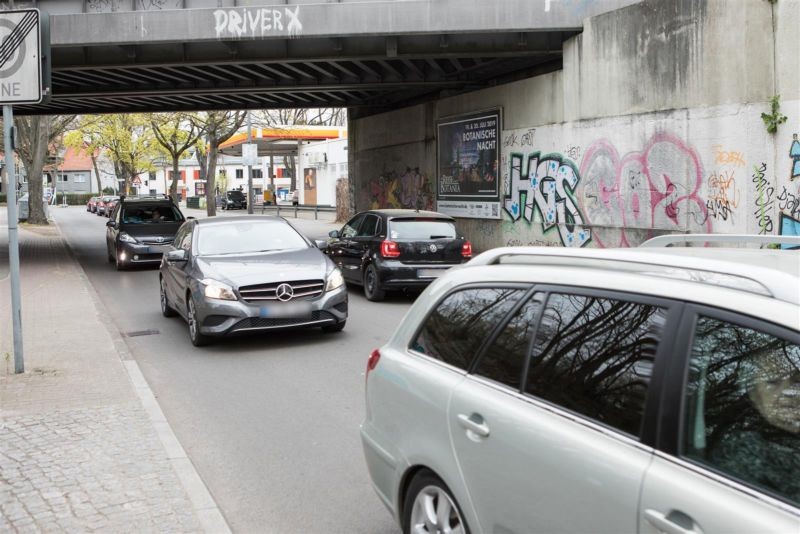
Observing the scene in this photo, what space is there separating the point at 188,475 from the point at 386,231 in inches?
337

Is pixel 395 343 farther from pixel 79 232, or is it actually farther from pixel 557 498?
pixel 79 232

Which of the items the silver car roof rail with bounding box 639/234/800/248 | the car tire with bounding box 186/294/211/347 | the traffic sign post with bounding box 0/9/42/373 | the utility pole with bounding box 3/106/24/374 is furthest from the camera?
the car tire with bounding box 186/294/211/347

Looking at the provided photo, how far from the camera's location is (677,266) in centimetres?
268

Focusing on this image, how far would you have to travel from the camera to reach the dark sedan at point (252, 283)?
945 centimetres

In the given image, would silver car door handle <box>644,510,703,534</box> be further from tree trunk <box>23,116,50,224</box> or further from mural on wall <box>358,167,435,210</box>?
tree trunk <box>23,116,50,224</box>

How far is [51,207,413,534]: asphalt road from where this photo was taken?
486 centimetres

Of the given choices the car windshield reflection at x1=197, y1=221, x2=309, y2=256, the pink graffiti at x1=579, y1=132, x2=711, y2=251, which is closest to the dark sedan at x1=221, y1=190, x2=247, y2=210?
the pink graffiti at x1=579, y1=132, x2=711, y2=251

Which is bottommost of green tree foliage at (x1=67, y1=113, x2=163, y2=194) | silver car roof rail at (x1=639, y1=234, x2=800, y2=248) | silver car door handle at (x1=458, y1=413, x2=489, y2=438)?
silver car door handle at (x1=458, y1=413, x2=489, y2=438)

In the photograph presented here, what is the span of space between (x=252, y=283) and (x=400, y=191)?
738 inches

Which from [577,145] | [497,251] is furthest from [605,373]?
[577,145]

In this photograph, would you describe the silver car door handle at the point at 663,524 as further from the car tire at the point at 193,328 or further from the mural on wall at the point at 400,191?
the mural on wall at the point at 400,191

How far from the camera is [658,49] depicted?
15.5 metres

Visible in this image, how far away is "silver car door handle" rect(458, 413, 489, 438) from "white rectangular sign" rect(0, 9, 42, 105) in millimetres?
6287

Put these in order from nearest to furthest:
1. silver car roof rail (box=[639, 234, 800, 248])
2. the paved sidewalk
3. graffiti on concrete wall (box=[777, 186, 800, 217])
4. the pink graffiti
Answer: silver car roof rail (box=[639, 234, 800, 248]) < the paved sidewalk < graffiti on concrete wall (box=[777, 186, 800, 217]) < the pink graffiti
